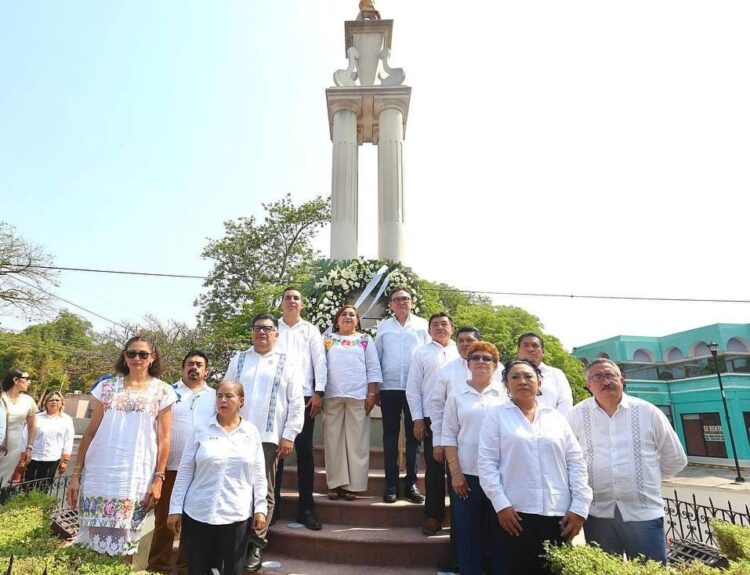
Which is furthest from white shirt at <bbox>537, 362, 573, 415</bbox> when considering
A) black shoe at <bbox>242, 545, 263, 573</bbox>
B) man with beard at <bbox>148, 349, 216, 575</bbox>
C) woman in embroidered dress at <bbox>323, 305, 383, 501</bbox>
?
man with beard at <bbox>148, 349, 216, 575</bbox>

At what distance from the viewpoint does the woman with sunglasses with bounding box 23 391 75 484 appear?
659 centimetres

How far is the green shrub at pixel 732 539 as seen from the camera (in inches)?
124

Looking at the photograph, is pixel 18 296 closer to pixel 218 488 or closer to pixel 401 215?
pixel 401 215

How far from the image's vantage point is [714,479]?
20.4m

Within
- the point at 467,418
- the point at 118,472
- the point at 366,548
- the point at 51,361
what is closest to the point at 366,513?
the point at 366,548

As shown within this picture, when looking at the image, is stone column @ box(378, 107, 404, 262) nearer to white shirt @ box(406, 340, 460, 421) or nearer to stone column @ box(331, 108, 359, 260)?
stone column @ box(331, 108, 359, 260)

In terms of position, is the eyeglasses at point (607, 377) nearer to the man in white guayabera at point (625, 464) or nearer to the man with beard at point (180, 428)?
the man in white guayabera at point (625, 464)

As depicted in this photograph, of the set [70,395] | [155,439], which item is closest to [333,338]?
[155,439]

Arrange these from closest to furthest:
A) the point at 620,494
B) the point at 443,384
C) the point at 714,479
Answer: the point at 620,494, the point at 443,384, the point at 714,479

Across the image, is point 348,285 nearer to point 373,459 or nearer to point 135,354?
point 373,459

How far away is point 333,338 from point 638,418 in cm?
272

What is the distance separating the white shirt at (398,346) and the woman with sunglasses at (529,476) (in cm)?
175

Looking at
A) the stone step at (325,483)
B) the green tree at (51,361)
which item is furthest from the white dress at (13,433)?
the green tree at (51,361)

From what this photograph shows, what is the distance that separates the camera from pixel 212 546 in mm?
2689
